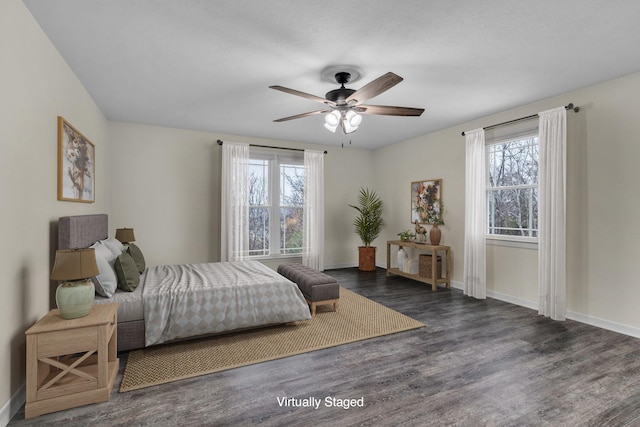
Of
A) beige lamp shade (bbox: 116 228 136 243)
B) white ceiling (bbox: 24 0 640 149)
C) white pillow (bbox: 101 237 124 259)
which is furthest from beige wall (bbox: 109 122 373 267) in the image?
white pillow (bbox: 101 237 124 259)

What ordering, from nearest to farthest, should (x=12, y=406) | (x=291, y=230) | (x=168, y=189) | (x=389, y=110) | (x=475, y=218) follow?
(x=12, y=406), (x=389, y=110), (x=475, y=218), (x=168, y=189), (x=291, y=230)

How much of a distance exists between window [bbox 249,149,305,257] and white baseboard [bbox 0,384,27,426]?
3824mm

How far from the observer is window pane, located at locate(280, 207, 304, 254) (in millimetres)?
6109

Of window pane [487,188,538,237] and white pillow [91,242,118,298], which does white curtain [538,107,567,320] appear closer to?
window pane [487,188,538,237]

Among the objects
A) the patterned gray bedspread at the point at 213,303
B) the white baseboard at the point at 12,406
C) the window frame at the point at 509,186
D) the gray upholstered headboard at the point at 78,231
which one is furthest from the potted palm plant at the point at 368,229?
the white baseboard at the point at 12,406

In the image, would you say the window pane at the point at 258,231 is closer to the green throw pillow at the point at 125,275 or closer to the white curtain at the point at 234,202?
the white curtain at the point at 234,202

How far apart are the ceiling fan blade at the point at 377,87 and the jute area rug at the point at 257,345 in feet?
7.53

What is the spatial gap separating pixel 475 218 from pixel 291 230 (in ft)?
10.6

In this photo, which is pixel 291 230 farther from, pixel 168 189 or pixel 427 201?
pixel 427 201

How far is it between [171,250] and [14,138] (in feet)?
11.4

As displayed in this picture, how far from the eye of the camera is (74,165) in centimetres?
307

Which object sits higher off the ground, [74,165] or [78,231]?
[74,165]

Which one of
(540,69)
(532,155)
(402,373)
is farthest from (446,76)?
(402,373)

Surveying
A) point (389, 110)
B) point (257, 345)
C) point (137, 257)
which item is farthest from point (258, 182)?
point (257, 345)
